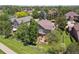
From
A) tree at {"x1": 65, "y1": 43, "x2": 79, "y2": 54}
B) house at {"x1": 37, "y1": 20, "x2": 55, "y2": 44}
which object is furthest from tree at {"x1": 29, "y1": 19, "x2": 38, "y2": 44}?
tree at {"x1": 65, "y1": 43, "x2": 79, "y2": 54}

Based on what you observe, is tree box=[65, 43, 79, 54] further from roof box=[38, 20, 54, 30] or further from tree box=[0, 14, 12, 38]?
tree box=[0, 14, 12, 38]

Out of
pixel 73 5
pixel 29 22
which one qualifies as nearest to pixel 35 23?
pixel 29 22

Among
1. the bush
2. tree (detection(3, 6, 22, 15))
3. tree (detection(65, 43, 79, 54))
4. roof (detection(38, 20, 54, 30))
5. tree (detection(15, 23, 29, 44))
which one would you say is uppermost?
tree (detection(3, 6, 22, 15))

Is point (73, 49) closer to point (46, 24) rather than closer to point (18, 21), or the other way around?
point (46, 24)

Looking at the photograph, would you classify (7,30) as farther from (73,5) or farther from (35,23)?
(73,5)
